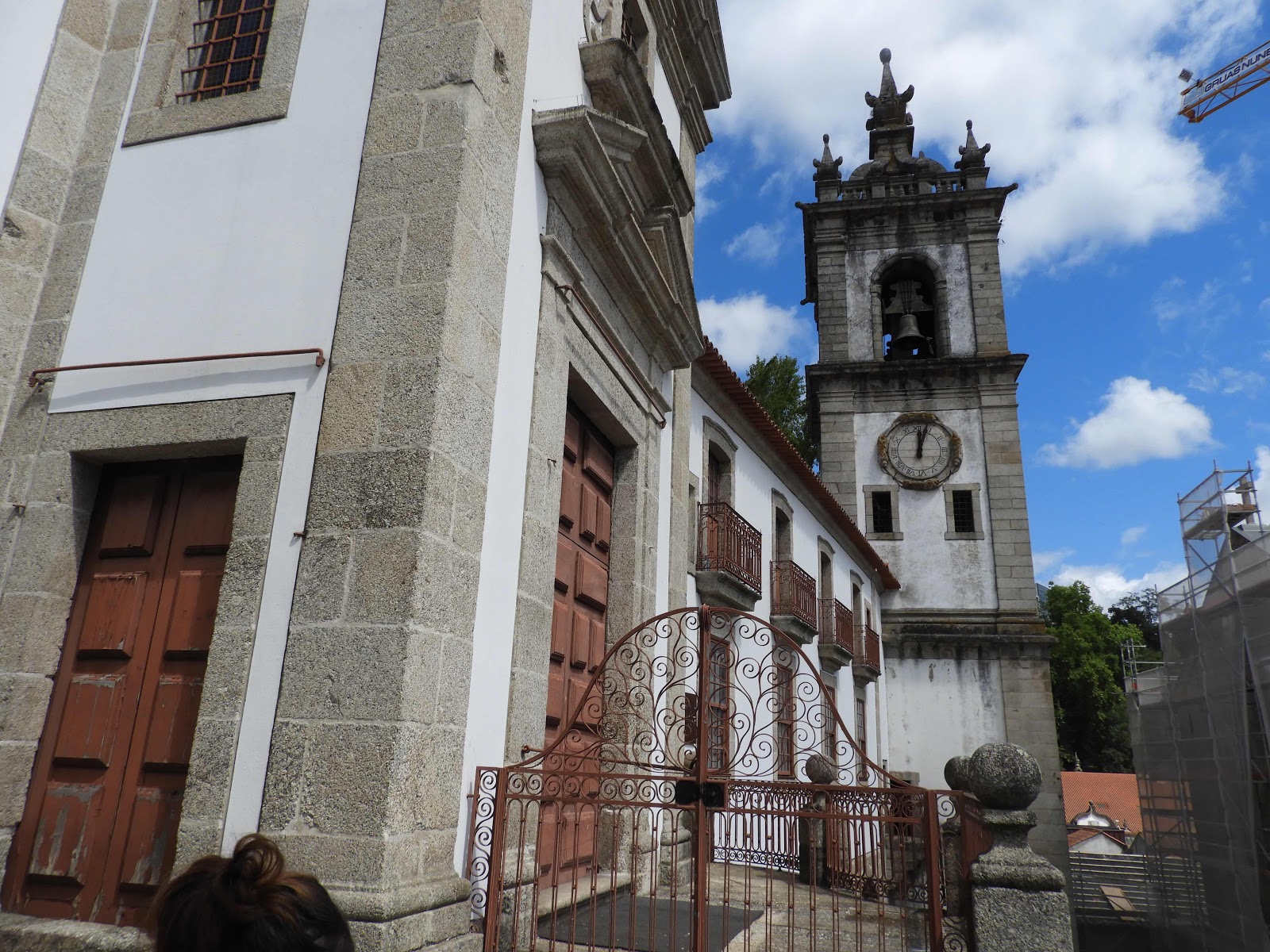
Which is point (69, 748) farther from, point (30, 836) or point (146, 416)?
point (146, 416)

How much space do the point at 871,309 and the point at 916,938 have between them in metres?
16.7

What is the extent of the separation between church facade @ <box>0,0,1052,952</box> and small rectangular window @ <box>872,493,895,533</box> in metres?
14.2

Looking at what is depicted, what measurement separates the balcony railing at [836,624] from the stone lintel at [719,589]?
4.46 m

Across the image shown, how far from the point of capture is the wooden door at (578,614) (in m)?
4.55

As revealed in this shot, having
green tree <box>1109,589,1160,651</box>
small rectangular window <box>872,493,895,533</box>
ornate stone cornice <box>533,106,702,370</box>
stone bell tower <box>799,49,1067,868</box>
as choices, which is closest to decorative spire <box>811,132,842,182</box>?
stone bell tower <box>799,49,1067,868</box>

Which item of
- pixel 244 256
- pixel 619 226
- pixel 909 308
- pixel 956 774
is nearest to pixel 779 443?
pixel 956 774

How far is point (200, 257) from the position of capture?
3.94 meters

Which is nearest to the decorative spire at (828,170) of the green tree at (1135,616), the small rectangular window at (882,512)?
the small rectangular window at (882,512)

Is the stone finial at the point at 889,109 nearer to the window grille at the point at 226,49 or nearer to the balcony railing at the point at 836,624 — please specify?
the balcony railing at the point at 836,624

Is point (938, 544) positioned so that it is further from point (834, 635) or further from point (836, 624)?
point (834, 635)

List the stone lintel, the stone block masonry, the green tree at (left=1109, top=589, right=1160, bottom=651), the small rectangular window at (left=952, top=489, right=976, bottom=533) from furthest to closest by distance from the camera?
the green tree at (left=1109, top=589, right=1160, bottom=651) < the small rectangular window at (left=952, top=489, right=976, bottom=533) < the stone lintel < the stone block masonry

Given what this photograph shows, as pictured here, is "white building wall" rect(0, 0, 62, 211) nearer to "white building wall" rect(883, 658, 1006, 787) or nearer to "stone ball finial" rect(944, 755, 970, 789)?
"stone ball finial" rect(944, 755, 970, 789)

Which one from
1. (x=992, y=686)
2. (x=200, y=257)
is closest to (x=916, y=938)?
(x=200, y=257)

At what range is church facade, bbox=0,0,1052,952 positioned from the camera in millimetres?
3152
